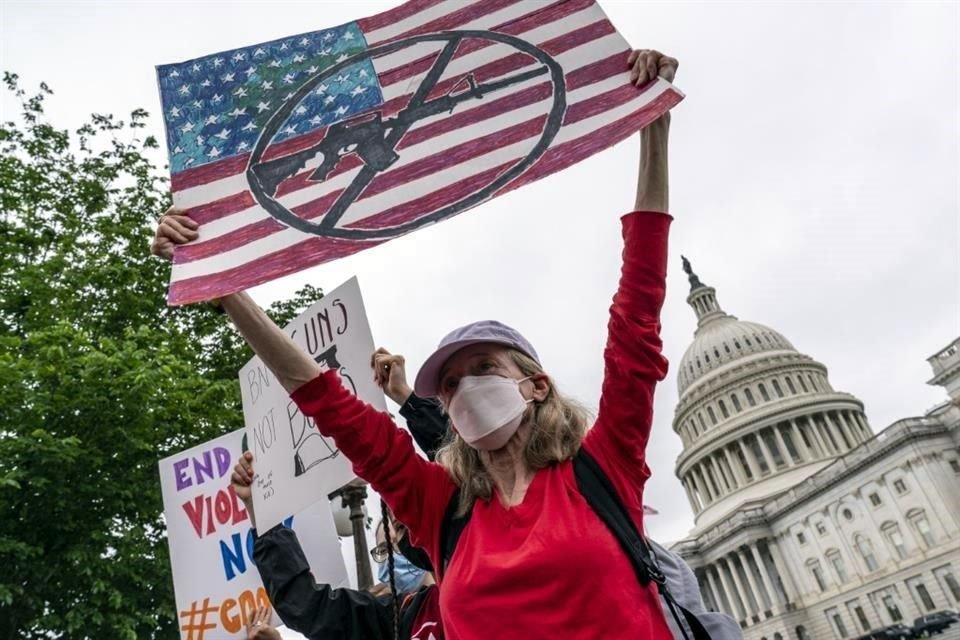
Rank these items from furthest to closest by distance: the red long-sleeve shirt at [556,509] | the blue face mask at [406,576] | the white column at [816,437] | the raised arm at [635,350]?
the white column at [816,437] → the blue face mask at [406,576] → the raised arm at [635,350] → the red long-sleeve shirt at [556,509]

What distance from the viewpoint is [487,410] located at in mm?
2096

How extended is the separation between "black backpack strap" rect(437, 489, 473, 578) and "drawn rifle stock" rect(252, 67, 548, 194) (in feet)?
3.64

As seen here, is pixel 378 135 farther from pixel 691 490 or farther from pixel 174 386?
pixel 691 490

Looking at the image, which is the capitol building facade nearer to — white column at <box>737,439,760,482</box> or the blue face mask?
white column at <box>737,439,760,482</box>

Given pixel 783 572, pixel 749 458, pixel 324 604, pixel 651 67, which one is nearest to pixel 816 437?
pixel 749 458

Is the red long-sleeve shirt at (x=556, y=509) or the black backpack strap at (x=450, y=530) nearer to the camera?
the red long-sleeve shirt at (x=556, y=509)

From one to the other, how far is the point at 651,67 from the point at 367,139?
0.95 meters

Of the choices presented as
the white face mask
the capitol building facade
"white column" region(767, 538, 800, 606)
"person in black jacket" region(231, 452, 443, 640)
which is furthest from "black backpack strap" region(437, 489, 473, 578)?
"white column" region(767, 538, 800, 606)

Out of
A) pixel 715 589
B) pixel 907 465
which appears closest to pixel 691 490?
pixel 715 589

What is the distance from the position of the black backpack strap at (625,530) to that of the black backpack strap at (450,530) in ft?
1.09

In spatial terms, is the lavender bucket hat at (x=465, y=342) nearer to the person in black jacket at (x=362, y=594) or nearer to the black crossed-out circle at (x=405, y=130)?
the black crossed-out circle at (x=405, y=130)

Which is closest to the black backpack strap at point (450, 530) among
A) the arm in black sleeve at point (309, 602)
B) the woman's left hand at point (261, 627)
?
the arm in black sleeve at point (309, 602)

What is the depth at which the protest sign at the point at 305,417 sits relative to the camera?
3479 mm

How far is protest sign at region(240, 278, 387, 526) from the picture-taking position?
3.48 m
